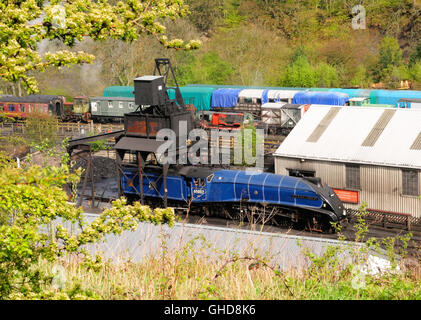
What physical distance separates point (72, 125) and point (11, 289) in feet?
159

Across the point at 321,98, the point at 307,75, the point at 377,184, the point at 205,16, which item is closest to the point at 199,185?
the point at 377,184

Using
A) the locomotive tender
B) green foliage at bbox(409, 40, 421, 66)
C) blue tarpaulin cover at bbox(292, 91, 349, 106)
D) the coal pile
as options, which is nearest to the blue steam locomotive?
the locomotive tender

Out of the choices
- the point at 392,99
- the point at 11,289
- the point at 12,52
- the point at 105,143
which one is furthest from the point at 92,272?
the point at 392,99

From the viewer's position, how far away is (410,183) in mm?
24203

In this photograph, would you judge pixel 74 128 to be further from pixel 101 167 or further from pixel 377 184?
pixel 377 184

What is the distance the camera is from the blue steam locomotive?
22930 millimetres

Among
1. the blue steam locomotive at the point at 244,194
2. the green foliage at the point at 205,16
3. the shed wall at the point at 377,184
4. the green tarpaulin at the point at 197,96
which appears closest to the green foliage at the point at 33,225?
the blue steam locomotive at the point at 244,194

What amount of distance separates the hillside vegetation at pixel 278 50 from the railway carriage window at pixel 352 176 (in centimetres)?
4084

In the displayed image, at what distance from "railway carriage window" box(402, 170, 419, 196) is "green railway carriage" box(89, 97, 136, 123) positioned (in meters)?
34.2

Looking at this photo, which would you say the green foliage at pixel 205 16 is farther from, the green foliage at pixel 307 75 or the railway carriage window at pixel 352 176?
the railway carriage window at pixel 352 176

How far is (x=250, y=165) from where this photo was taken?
108 feet

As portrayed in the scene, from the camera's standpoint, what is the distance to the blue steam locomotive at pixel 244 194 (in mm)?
22930
